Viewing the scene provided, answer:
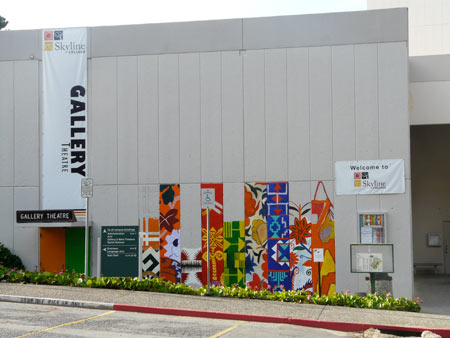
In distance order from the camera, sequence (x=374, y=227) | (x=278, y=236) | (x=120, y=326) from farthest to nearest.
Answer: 1. (x=278, y=236)
2. (x=374, y=227)
3. (x=120, y=326)

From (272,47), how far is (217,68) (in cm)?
169

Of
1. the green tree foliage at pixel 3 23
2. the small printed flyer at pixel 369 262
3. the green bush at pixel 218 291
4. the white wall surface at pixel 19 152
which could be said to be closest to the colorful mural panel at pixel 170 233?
the green bush at pixel 218 291

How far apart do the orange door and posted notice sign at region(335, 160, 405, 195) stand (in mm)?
8345

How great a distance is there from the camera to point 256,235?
18297 mm

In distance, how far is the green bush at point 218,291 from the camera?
14.7m

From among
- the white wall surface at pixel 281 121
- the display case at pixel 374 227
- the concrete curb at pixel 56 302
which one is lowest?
the concrete curb at pixel 56 302

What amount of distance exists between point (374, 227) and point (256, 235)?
10.7 feet

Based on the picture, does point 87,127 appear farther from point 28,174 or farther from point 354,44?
point 354,44

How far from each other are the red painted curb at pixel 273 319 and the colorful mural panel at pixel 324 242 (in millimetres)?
5258

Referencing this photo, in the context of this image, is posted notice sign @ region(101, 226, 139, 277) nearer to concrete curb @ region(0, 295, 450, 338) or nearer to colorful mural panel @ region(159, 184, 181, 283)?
colorful mural panel @ region(159, 184, 181, 283)

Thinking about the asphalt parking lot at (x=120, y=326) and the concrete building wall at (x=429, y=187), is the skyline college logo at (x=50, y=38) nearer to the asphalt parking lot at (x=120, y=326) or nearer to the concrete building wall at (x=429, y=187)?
the asphalt parking lot at (x=120, y=326)

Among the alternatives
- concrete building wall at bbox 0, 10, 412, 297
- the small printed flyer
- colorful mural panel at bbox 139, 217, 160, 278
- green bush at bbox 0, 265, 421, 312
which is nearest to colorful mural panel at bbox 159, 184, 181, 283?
colorful mural panel at bbox 139, 217, 160, 278

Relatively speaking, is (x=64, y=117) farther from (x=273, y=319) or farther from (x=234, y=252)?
(x=273, y=319)

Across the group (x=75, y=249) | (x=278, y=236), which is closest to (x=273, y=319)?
(x=278, y=236)
